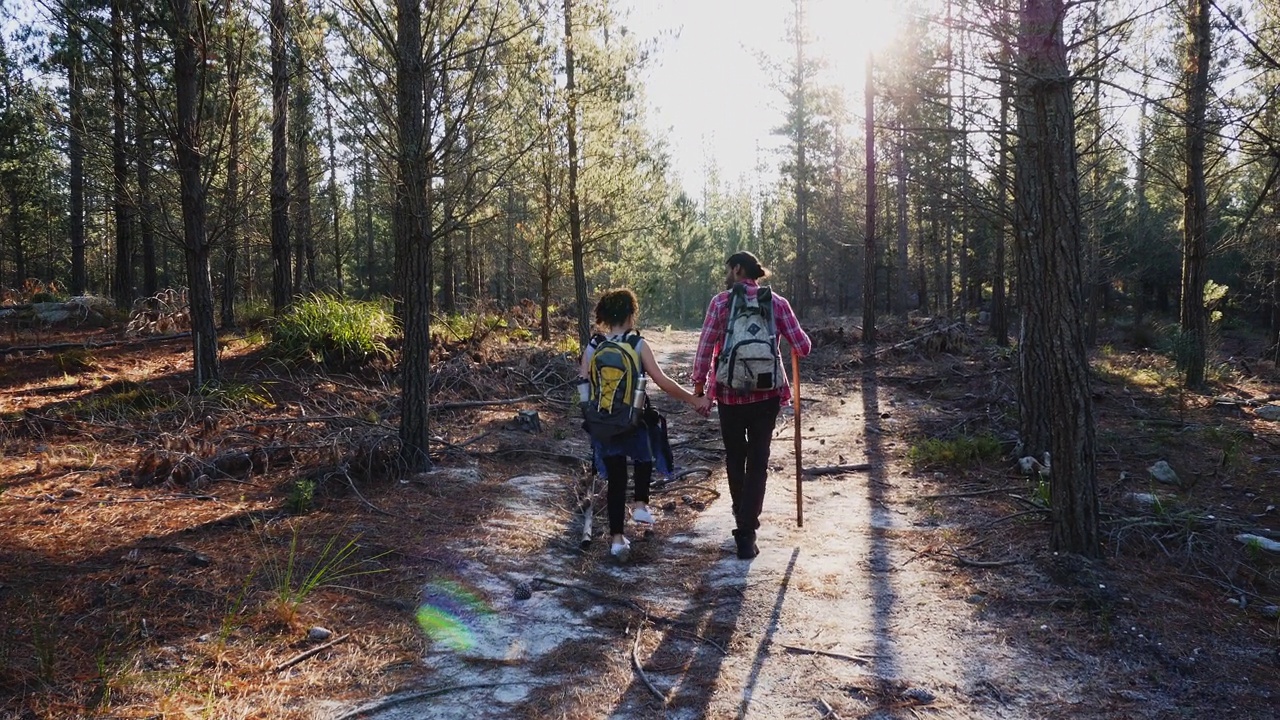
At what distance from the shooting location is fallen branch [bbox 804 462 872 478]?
23.8 feet

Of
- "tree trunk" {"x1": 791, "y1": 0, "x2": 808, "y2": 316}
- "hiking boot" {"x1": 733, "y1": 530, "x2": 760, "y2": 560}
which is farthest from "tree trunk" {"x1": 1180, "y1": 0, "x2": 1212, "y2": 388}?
"tree trunk" {"x1": 791, "y1": 0, "x2": 808, "y2": 316}

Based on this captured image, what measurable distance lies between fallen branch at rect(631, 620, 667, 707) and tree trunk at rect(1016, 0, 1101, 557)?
104 inches

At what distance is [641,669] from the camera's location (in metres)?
3.29

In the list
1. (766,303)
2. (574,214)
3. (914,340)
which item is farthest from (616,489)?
(914,340)

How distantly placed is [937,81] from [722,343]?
2741mm

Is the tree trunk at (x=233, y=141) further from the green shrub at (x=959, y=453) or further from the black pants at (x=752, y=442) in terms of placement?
the green shrub at (x=959, y=453)

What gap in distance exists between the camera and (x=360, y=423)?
7000mm

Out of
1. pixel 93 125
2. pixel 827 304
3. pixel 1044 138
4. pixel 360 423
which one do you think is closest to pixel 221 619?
pixel 360 423

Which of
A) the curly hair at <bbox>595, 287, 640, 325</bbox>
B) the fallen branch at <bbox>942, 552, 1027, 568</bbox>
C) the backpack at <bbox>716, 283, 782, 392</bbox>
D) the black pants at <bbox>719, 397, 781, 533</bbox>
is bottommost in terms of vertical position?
the fallen branch at <bbox>942, 552, 1027, 568</bbox>

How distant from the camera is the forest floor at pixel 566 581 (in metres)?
2.97

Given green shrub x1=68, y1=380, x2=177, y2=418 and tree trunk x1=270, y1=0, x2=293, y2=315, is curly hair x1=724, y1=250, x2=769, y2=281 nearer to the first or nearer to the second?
tree trunk x1=270, y1=0, x2=293, y2=315

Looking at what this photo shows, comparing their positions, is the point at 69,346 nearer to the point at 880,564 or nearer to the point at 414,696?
the point at 414,696

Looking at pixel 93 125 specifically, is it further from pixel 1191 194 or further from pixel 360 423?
pixel 1191 194

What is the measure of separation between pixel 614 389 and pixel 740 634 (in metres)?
1.69
